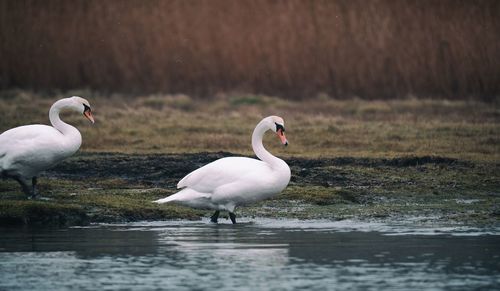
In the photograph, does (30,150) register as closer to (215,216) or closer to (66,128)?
(66,128)

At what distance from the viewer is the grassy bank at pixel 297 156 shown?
50.1ft

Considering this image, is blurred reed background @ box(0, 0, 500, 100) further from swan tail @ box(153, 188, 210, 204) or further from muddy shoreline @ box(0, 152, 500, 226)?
swan tail @ box(153, 188, 210, 204)

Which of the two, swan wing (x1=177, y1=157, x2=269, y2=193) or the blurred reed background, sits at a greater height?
the blurred reed background

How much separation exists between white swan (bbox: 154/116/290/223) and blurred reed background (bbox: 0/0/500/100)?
17.9 m

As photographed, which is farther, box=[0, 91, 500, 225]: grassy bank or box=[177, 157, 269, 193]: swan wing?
box=[0, 91, 500, 225]: grassy bank

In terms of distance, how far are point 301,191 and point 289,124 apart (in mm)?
9379

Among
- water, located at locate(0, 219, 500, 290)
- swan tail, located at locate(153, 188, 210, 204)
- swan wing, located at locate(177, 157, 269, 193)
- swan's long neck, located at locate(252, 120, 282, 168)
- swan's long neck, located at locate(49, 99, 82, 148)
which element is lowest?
water, located at locate(0, 219, 500, 290)

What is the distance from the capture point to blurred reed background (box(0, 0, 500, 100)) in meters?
32.9

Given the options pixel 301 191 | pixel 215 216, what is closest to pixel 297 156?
pixel 301 191

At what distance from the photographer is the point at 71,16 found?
115 ft

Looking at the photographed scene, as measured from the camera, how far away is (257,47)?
33438mm

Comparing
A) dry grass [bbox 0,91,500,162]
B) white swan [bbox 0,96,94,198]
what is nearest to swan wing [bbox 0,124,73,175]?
white swan [bbox 0,96,94,198]

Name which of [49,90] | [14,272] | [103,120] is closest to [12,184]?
[14,272]

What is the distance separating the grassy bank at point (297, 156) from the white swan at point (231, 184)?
2.08 ft
